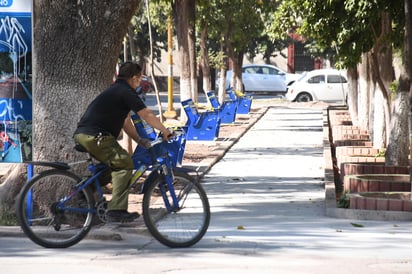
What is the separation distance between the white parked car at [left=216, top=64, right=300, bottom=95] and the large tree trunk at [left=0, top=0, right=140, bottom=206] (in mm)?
50361

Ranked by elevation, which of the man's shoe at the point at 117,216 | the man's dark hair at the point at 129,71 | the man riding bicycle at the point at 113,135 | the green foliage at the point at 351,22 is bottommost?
the man's shoe at the point at 117,216

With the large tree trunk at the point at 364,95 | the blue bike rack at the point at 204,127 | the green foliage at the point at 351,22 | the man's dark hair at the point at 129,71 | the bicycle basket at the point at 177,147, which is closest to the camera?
the man's dark hair at the point at 129,71

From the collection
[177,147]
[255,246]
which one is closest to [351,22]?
[177,147]

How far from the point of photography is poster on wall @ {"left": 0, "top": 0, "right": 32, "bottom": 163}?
11.2 m

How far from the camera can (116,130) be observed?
32.2 ft

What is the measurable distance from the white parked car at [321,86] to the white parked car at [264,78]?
992 centimetres

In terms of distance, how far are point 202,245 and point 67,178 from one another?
4.12 feet

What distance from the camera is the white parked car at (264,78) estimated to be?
61906 mm

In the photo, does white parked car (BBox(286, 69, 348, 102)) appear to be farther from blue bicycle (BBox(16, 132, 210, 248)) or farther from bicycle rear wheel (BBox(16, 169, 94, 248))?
bicycle rear wheel (BBox(16, 169, 94, 248))

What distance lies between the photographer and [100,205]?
9758mm

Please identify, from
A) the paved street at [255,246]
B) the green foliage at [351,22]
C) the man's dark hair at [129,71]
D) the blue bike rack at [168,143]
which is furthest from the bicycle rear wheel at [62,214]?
the green foliage at [351,22]

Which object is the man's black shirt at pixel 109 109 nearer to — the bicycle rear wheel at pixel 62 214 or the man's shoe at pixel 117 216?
the bicycle rear wheel at pixel 62 214

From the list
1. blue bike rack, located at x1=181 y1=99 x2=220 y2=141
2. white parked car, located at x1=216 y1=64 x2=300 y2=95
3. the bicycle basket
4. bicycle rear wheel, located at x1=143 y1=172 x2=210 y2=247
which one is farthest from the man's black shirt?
white parked car, located at x1=216 y1=64 x2=300 y2=95

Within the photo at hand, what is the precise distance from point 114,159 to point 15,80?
2.08 metres
